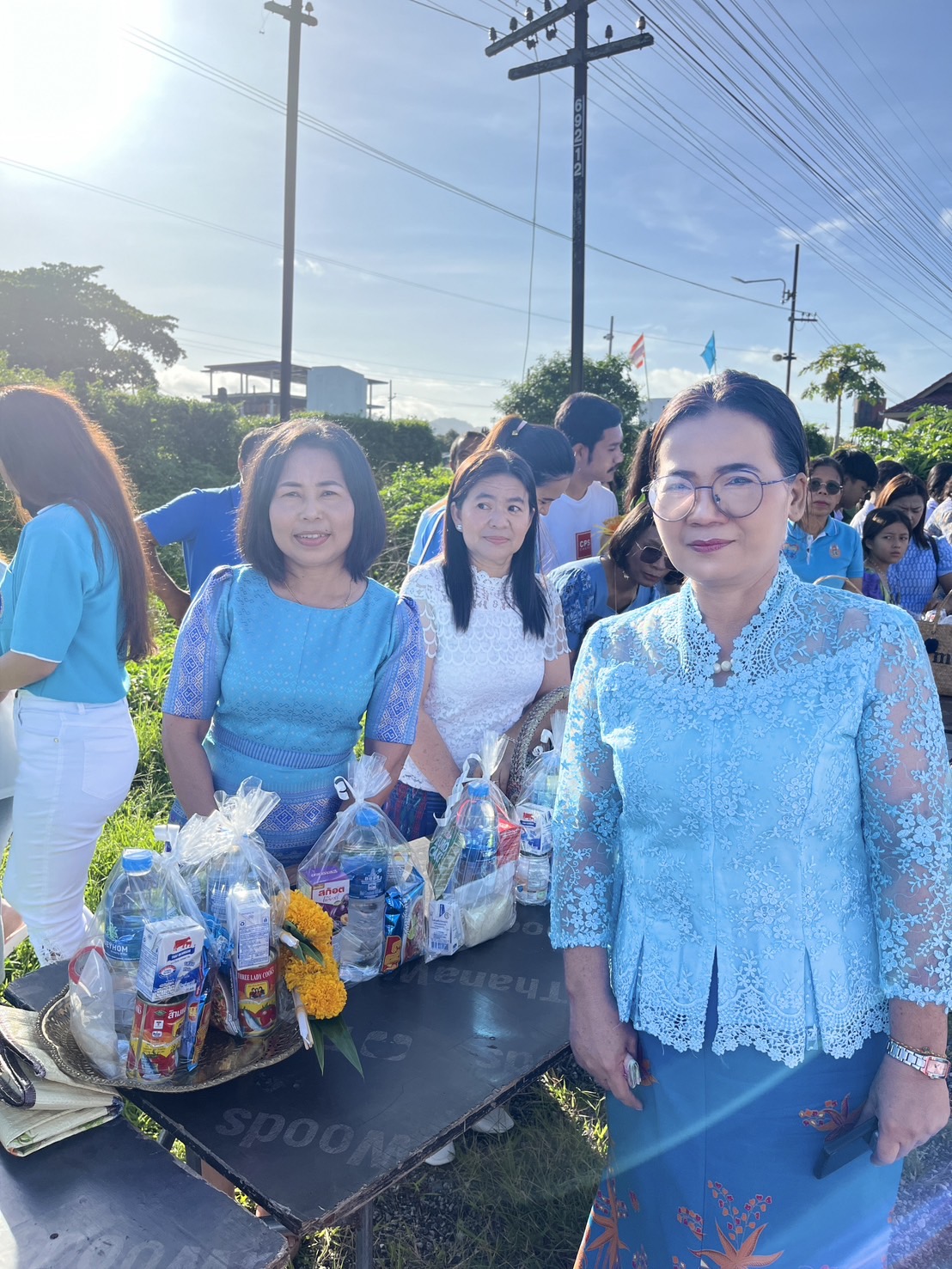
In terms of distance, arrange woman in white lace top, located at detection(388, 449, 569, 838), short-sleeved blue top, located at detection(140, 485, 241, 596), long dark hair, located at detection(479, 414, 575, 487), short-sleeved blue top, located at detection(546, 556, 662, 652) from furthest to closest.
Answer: short-sleeved blue top, located at detection(140, 485, 241, 596) < long dark hair, located at detection(479, 414, 575, 487) < short-sleeved blue top, located at detection(546, 556, 662, 652) < woman in white lace top, located at detection(388, 449, 569, 838)

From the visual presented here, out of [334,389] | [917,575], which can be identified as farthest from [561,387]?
[334,389]

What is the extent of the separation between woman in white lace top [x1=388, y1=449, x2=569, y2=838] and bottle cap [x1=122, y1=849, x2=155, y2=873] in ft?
3.85

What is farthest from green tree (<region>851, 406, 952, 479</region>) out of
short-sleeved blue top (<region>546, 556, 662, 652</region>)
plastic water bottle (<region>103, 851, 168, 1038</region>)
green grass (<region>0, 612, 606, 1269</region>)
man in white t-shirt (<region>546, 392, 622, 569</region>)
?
plastic water bottle (<region>103, 851, 168, 1038</region>)

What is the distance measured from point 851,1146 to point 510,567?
185 cm

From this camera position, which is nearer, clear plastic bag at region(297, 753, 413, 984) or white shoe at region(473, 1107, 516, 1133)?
clear plastic bag at region(297, 753, 413, 984)

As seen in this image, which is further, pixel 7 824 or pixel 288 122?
pixel 288 122

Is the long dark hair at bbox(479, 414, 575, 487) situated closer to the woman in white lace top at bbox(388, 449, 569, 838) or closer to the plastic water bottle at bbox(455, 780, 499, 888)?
the woman in white lace top at bbox(388, 449, 569, 838)

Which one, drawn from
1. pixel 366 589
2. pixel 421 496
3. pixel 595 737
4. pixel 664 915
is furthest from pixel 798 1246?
pixel 421 496

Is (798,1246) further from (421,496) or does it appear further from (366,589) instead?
(421,496)

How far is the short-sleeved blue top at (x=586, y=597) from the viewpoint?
10.1ft

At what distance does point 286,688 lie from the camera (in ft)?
6.69

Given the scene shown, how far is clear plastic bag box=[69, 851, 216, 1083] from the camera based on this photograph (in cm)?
138

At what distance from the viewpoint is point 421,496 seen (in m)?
14.5

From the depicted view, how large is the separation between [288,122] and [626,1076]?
637 inches
